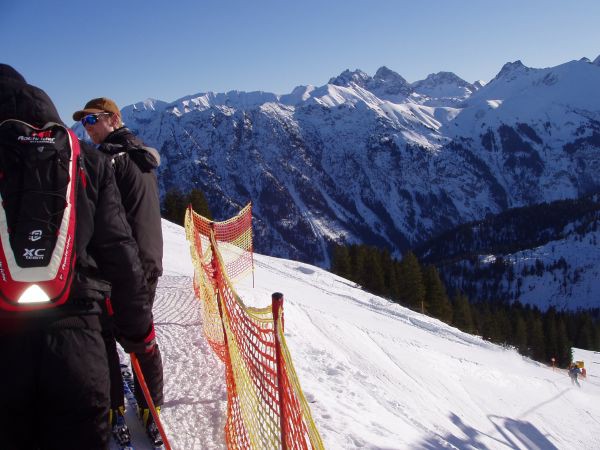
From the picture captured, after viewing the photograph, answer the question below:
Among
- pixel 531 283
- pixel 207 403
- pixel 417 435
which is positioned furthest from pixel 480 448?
pixel 531 283

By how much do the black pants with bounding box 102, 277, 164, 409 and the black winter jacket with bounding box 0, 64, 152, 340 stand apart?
1.07 metres

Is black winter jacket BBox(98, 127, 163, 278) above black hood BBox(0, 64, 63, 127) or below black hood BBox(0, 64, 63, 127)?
below

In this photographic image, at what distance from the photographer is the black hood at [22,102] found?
2.57m

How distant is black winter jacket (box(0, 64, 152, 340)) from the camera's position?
258 cm

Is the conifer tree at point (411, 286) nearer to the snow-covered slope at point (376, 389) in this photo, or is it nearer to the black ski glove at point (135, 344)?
the snow-covered slope at point (376, 389)

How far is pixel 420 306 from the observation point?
4941 centimetres

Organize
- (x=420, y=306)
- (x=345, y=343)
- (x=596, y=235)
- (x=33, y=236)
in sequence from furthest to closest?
1. (x=596, y=235)
2. (x=420, y=306)
3. (x=345, y=343)
4. (x=33, y=236)

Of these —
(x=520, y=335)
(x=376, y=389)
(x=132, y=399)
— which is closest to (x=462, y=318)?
(x=520, y=335)

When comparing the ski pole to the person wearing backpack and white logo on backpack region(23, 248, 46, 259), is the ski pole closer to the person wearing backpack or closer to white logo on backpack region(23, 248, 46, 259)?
the person wearing backpack

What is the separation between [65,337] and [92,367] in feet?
0.70

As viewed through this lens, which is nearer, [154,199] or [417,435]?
[154,199]

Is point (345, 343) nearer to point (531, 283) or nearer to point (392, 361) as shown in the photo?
point (392, 361)

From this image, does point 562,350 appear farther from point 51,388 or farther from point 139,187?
point 51,388

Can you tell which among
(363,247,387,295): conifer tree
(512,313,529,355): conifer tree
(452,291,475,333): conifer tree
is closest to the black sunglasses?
(363,247,387,295): conifer tree
